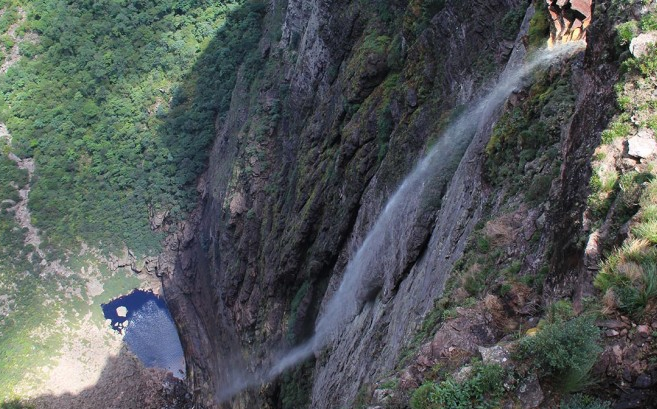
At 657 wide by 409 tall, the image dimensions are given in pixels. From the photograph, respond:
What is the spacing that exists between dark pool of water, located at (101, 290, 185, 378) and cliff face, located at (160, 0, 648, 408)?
5.73ft

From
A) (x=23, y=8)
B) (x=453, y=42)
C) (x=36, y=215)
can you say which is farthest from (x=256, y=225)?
(x=23, y=8)

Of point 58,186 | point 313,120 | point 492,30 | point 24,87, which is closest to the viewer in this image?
point 492,30

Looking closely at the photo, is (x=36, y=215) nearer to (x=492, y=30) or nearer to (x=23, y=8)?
(x=23, y=8)

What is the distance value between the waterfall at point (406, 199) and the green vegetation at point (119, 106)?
108ft

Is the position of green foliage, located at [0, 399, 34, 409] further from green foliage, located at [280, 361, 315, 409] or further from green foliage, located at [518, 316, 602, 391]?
green foliage, located at [518, 316, 602, 391]

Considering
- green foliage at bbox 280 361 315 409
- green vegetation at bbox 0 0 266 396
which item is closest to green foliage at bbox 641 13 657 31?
green foliage at bbox 280 361 315 409

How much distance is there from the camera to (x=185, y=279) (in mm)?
56094

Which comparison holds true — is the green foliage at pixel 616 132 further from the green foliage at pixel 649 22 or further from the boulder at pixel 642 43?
the green foliage at pixel 649 22

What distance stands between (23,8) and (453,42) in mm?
60715

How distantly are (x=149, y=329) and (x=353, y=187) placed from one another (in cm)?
3393

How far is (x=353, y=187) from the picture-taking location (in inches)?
1164

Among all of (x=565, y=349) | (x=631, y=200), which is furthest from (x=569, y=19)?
(x=565, y=349)

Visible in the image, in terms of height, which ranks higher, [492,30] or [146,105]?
[146,105]

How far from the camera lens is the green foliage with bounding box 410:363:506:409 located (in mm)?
9664
